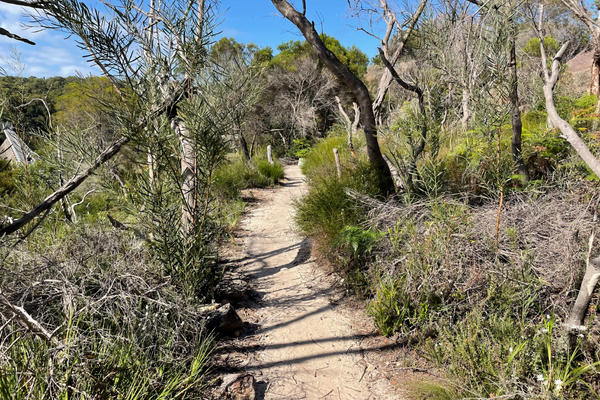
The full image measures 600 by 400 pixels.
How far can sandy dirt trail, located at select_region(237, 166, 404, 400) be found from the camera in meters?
2.74

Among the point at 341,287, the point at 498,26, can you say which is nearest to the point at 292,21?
the point at 498,26

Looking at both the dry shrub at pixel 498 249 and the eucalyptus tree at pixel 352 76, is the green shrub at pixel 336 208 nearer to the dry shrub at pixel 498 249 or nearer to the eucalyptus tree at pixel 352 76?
the eucalyptus tree at pixel 352 76

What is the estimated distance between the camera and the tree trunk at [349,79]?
4.70 metres

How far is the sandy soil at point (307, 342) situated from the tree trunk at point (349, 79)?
1.66 metres

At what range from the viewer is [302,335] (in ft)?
11.2

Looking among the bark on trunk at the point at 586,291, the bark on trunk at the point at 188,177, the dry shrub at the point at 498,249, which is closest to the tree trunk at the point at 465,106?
the dry shrub at the point at 498,249

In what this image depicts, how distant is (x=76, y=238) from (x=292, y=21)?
12.6 ft

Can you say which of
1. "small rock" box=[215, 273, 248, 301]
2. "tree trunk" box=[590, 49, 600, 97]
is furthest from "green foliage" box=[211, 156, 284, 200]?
"tree trunk" box=[590, 49, 600, 97]

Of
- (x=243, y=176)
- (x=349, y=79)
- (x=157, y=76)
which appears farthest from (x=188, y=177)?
(x=243, y=176)

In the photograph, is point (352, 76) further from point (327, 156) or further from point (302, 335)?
point (327, 156)

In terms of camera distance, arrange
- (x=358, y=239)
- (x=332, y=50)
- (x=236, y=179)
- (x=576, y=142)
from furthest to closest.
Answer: (x=332, y=50) < (x=236, y=179) < (x=358, y=239) < (x=576, y=142)

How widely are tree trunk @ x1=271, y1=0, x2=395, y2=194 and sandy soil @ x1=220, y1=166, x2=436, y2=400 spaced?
1.66m

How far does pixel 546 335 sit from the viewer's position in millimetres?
2328

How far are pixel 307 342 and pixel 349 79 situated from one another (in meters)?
3.45
